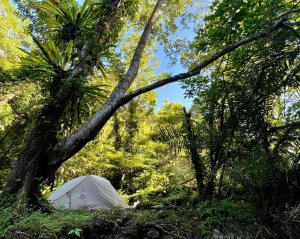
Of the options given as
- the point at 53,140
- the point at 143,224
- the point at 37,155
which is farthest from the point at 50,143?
the point at 143,224

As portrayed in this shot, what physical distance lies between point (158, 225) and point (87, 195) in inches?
197

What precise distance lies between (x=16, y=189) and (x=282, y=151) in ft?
12.5

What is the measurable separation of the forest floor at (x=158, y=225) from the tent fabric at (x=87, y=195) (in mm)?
4164

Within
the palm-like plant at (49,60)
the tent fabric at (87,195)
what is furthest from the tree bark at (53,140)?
the tent fabric at (87,195)

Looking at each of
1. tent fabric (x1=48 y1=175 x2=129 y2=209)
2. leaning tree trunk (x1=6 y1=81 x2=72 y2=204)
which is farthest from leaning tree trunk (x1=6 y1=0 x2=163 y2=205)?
tent fabric (x1=48 y1=175 x2=129 y2=209)

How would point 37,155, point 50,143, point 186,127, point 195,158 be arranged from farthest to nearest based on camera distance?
point 50,143
point 37,155
point 186,127
point 195,158

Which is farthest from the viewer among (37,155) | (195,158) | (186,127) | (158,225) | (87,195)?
(87,195)

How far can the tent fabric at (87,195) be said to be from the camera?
23.1ft

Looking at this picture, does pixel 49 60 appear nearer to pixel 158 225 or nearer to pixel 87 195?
pixel 158 225

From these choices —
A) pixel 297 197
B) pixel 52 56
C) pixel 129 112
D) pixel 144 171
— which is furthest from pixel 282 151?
pixel 129 112

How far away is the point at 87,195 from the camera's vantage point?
7.19 meters

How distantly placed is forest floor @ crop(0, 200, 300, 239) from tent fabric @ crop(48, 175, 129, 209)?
4.16m

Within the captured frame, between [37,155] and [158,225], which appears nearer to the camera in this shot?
[158,225]

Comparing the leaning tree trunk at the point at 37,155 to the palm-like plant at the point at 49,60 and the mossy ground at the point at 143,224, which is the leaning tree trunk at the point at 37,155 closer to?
the palm-like plant at the point at 49,60
